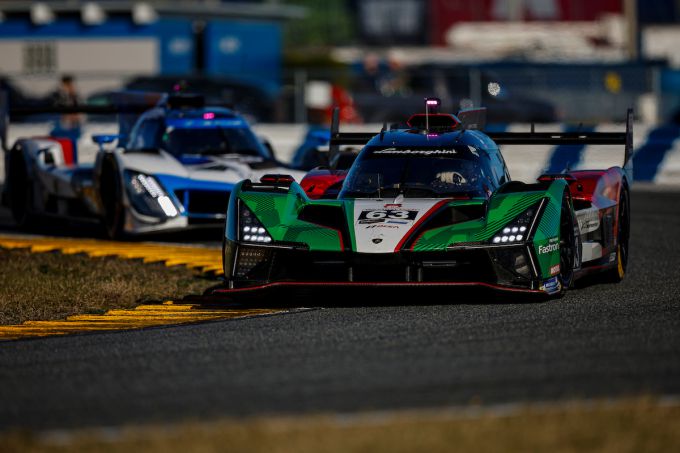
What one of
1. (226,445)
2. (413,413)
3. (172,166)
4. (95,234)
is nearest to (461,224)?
(413,413)

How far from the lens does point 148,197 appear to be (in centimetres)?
1503

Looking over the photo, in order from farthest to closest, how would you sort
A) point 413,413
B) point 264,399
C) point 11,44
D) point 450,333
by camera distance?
point 11,44, point 450,333, point 264,399, point 413,413

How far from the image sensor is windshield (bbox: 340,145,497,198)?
36.0 feet

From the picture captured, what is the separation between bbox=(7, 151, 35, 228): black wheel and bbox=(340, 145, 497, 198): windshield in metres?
7.27

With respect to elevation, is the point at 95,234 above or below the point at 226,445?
below

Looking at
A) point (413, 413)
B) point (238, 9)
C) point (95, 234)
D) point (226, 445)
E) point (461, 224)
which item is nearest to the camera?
point (226, 445)

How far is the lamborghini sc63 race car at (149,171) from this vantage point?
49.3ft

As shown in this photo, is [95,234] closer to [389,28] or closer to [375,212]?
[375,212]

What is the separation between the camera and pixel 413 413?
20.8 ft

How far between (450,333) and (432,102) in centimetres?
430

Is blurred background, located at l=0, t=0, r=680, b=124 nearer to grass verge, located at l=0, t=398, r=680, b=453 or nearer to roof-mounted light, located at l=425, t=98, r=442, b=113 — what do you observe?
roof-mounted light, located at l=425, t=98, r=442, b=113

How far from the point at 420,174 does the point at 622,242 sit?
1.88 meters

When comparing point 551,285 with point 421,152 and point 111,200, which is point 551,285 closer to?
point 421,152

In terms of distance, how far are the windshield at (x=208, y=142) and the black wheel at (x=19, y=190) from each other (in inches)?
94.7
